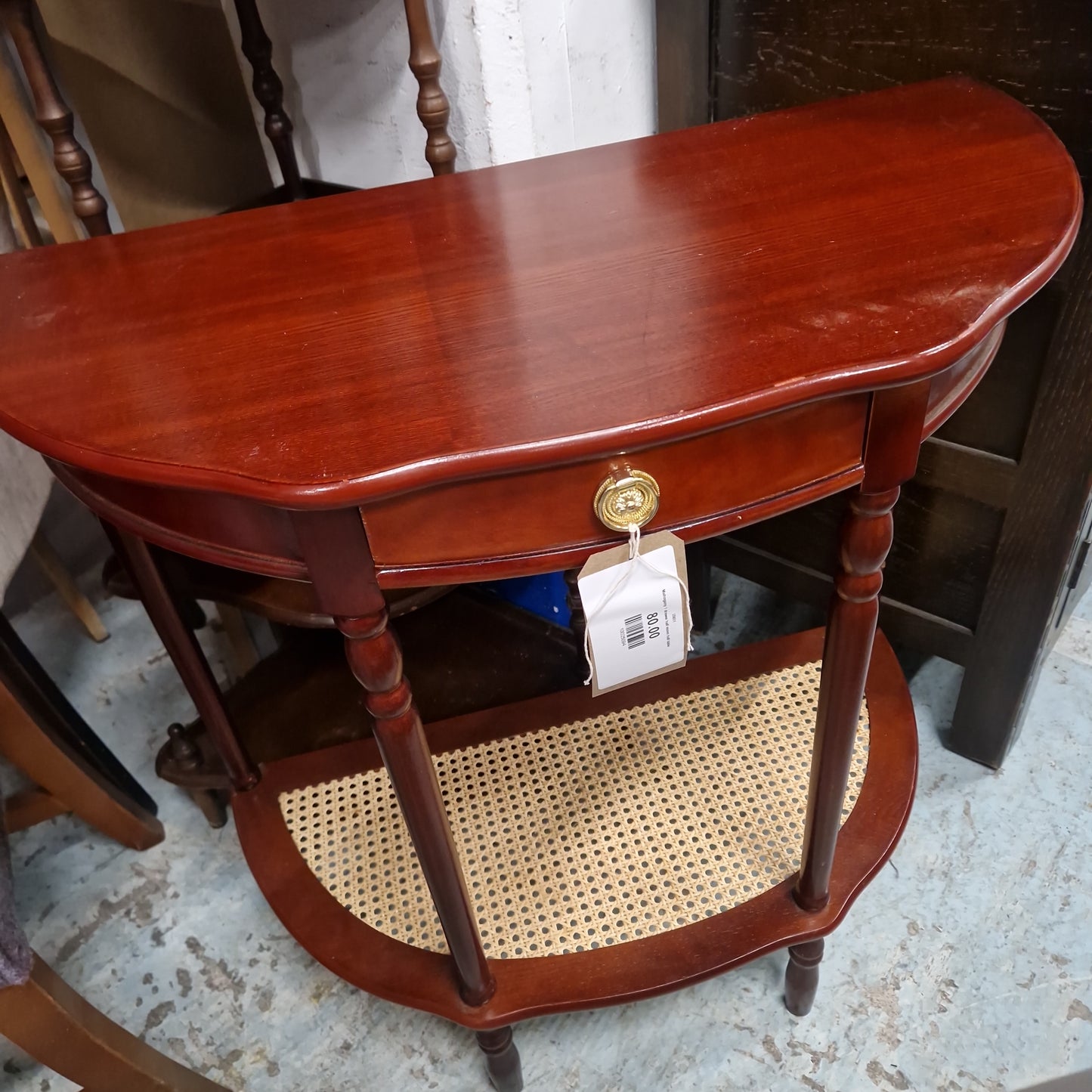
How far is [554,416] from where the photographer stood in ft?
1.58

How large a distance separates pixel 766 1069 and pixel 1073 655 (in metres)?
0.69

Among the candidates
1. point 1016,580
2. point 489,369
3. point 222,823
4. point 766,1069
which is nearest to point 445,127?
point 489,369

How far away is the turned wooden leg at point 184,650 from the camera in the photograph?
831mm

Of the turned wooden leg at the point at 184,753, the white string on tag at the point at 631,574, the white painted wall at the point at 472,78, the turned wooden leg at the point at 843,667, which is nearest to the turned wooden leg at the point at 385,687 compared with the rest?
the white string on tag at the point at 631,574

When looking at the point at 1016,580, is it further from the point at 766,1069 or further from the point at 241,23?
the point at 241,23

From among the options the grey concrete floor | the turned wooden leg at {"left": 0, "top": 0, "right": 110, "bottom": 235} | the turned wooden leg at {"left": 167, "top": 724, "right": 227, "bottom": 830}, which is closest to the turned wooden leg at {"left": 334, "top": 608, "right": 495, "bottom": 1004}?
the grey concrete floor

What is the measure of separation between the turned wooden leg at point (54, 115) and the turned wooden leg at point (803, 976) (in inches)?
36.0

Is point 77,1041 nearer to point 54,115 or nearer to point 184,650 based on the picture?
point 184,650

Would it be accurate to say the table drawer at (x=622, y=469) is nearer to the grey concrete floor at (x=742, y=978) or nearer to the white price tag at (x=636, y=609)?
the white price tag at (x=636, y=609)

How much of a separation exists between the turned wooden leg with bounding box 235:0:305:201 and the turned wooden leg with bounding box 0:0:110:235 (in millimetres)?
216

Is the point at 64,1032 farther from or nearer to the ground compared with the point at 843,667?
nearer to the ground

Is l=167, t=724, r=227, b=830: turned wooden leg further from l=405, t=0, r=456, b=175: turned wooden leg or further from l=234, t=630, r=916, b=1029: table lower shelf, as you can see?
l=405, t=0, r=456, b=175: turned wooden leg

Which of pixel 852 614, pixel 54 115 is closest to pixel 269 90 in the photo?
pixel 54 115

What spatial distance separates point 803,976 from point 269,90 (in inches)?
42.4
